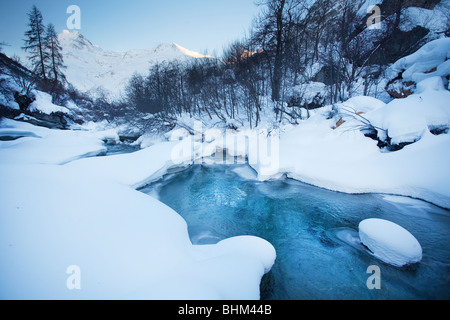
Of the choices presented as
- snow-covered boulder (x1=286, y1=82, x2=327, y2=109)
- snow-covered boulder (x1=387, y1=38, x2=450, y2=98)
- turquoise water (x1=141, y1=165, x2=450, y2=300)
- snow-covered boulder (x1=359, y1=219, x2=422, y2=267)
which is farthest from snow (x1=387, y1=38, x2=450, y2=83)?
snow-covered boulder (x1=359, y1=219, x2=422, y2=267)

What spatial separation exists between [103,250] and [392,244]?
16.8 feet

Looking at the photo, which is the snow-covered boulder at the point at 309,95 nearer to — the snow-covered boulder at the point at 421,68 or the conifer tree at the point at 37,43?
the snow-covered boulder at the point at 421,68

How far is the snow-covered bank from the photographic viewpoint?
2169 mm

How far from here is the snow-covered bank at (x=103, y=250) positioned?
85.4 inches

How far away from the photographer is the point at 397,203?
536 centimetres

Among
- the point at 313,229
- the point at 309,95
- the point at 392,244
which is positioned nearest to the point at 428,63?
the point at 309,95

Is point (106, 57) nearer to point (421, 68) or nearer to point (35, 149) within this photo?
point (35, 149)

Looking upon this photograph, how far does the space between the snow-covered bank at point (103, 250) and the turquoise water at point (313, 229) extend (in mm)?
920

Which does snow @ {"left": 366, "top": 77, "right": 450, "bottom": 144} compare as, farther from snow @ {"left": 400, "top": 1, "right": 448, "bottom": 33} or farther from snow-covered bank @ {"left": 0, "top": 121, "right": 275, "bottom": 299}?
snow @ {"left": 400, "top": 1, "right": 448, "bottom": 33}

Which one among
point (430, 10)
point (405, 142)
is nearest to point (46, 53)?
point (405, 142)

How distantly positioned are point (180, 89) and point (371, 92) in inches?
800

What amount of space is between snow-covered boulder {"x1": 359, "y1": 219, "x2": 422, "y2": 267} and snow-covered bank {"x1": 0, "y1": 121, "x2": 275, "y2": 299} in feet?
7.41

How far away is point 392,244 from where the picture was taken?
3322mm

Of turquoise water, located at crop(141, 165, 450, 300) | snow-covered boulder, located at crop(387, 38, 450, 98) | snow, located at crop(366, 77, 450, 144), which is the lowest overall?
turquoise water, located at crop(141, 165, 450, 300)
